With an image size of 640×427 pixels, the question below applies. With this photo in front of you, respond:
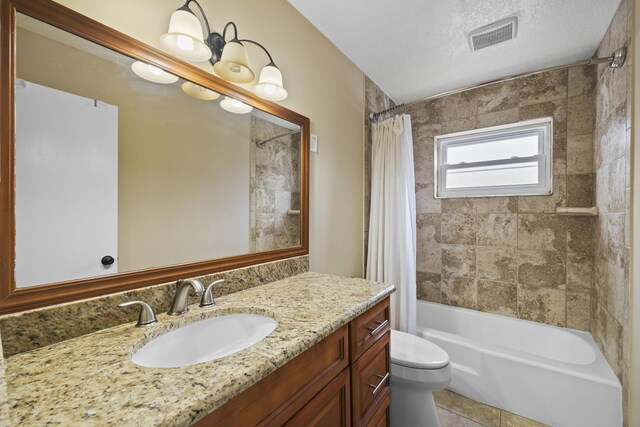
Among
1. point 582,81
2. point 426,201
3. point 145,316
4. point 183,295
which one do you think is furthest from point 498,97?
point 145,316

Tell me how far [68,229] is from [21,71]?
427 mm

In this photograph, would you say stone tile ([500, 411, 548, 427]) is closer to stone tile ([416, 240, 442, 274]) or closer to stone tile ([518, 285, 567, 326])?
stone tile ([518, 285, 567, 326])

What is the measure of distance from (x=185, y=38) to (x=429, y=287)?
8.96 feet

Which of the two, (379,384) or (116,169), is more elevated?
(116,169)

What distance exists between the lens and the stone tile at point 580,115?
6.50ft

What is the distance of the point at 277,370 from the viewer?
2.17 ft

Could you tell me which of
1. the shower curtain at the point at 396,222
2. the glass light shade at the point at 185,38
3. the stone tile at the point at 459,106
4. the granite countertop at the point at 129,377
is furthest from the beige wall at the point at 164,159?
the stone tile at the point at 459,106

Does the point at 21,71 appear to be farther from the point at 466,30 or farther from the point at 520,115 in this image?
the point at 520,115

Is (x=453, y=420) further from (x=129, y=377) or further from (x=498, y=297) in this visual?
(x=129, y=377)

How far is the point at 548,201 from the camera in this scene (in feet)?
6.97

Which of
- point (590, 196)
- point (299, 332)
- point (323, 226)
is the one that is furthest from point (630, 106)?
point (299, 332)

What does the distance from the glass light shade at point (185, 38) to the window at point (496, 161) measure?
91.1 inches

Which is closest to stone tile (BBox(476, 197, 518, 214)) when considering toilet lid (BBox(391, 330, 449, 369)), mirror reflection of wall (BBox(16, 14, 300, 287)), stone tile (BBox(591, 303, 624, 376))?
stone tile (BBox(591, 303, 624, 376))

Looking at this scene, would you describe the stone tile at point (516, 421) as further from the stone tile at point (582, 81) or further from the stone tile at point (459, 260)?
the stone tile at point (582, 81)
